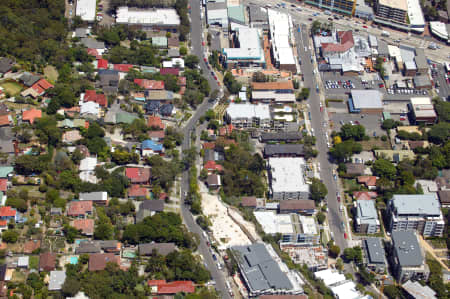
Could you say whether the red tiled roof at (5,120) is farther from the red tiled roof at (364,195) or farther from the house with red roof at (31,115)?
the red tiled roof at (364,195)

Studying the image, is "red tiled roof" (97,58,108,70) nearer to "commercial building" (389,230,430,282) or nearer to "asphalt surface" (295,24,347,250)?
"asphalt surface" (295,24,347,250)

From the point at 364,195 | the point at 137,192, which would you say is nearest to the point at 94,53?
the point at 137,192

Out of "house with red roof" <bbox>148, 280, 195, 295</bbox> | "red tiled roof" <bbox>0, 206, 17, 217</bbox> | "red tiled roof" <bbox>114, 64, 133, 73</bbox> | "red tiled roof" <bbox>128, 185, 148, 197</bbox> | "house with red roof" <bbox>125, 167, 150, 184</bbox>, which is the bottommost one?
"house with red roof" <bbox>148, 280, 195, 295</bbox>

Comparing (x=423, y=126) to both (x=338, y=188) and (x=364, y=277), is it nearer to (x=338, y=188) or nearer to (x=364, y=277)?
(x=338, y=188)

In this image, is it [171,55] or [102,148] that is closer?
[102,148]

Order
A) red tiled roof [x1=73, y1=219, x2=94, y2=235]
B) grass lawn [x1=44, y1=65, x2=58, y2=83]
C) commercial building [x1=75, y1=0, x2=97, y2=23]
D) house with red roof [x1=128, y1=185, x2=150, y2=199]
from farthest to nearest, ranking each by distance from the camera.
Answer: commercial building [x1=75, y1=0, x2=97, y2=23] < grass lawn [x1=44, y1=65, x2=58, y2=83] < house with red roof [x1=128, y1=185, x2=150, y2=199] < red tiled roof [x1=73, y1=219, x2=94, y2=235]

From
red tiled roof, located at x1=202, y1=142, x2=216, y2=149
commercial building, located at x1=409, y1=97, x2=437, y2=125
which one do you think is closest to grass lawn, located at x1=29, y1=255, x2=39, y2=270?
red tiled roof, located at x1=202, y1=142, x2=216, y2=149

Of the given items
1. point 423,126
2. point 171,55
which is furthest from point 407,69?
point 171,55
